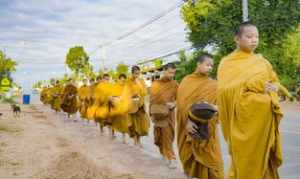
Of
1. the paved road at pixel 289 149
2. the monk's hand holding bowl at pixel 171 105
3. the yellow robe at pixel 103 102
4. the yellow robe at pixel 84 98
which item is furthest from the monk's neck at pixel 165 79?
the yellow robe at pixel 84 98

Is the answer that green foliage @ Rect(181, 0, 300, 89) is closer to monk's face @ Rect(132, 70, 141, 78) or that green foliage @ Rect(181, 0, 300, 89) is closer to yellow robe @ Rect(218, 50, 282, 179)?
monk's face @ Rect(132, 70, 141, 78)

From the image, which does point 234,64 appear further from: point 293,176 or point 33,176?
point 33,176

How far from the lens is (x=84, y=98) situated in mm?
20953

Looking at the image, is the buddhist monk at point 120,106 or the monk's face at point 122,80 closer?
the buddhist monk at point 120,106

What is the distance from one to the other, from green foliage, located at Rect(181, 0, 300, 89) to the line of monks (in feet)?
68.2

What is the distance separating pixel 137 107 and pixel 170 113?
9.16 feet

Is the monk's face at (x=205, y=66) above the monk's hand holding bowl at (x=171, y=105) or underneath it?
above

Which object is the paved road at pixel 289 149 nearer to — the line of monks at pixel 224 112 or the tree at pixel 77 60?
the line of monks at pixel 224 112

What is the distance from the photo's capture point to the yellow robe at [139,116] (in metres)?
12.3

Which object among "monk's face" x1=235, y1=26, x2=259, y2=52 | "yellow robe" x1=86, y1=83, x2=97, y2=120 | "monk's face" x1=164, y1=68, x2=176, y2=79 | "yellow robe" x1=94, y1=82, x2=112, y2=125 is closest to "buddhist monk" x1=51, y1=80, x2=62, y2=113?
"yellow robe" x1=86, y1=83, x2=97, y2=120

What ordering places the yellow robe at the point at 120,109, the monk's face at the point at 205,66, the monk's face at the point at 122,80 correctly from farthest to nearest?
the monk's face at the point at 122,80 < the yellow robe at the point at 120,109 < the monk's face at the point at 205,66

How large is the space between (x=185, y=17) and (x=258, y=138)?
32219 millimetres

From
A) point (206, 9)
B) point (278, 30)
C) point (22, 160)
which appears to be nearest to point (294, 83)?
point (278, 30)

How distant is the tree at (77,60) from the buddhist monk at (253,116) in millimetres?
70128
